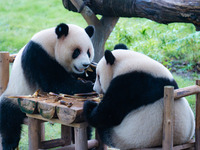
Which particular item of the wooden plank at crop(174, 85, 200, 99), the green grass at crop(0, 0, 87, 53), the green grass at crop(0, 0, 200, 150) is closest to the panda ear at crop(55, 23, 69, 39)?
the wooden plank at crop(174, 85, 200, 99)

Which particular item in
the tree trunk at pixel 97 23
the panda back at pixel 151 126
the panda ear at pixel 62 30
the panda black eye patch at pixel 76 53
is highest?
the tree trunk at pixel 97 23

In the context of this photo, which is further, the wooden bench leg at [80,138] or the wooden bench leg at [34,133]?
the wooden bench leg at [34,133]

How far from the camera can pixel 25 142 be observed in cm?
562

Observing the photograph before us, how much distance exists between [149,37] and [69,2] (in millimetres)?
3281

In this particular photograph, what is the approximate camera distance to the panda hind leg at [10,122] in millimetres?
4043

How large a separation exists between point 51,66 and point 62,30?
42 centimetres

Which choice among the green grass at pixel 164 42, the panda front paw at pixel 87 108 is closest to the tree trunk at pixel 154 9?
the panda front paw at pixel 87 108

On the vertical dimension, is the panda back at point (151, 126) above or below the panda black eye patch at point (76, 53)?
below

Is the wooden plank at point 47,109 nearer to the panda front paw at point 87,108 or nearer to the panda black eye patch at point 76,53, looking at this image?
the panda front paw at point 87,108

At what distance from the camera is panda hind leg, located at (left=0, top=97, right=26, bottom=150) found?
4.04 meters

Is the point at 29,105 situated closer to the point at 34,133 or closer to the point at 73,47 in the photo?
the point at 34,133

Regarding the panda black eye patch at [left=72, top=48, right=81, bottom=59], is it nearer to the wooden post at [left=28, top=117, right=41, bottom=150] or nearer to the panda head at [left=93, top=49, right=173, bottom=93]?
the panda head at [left=93, top=49, right=173, bottom=93]

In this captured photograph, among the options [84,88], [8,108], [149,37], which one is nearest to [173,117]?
[84,88]

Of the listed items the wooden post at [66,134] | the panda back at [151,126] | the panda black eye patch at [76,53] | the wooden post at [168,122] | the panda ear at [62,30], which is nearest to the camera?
the wooden post at [168,122]
